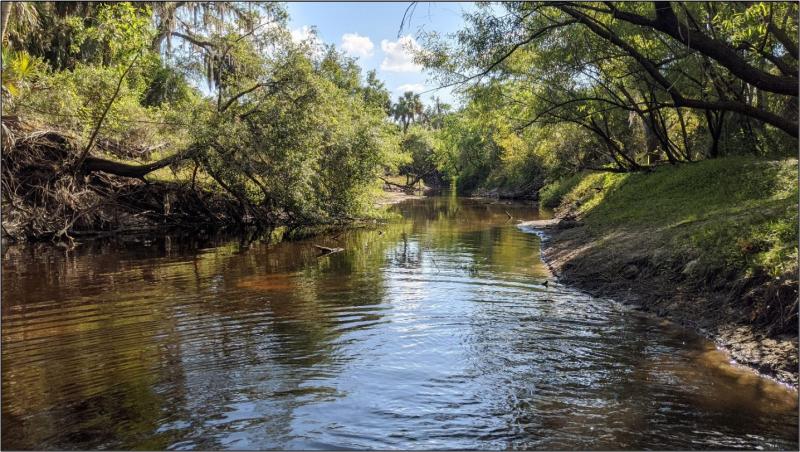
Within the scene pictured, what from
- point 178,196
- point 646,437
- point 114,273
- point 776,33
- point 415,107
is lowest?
point 646,437

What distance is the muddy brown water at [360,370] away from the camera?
5.43 m

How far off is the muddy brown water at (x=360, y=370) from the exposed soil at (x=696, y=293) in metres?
0.40

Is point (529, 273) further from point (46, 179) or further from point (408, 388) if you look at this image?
point (46, 179)

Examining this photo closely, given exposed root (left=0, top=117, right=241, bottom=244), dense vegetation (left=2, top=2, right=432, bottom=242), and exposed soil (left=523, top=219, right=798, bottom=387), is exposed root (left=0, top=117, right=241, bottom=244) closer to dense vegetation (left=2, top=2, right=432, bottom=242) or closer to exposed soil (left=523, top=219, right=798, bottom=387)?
dense vegetation (left=2, top=2, right=432, bottom=242)

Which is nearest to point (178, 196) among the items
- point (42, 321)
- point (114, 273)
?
point (114, 273)

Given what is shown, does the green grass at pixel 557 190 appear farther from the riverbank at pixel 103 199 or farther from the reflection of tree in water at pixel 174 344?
the reflection of tree in water at pixel 174 344

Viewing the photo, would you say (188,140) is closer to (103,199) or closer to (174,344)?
(103,199)

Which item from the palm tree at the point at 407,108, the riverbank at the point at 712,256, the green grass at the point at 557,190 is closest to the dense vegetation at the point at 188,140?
the riverbank at the point at 712,256

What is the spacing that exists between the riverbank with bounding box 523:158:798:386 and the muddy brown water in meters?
0.52

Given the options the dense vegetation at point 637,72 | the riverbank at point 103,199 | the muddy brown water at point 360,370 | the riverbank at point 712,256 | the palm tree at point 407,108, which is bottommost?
the muddy brown water at point 360,370

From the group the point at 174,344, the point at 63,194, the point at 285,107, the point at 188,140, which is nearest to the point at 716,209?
the point at 174,344

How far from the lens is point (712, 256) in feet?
32.2

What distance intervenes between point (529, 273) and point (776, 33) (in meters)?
7.69

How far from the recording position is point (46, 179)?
20.7 meters
